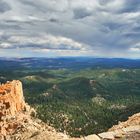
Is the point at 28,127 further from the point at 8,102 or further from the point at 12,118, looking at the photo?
the point at 8,102

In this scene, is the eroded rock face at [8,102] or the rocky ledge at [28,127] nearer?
the rocky ledge at [28,127]

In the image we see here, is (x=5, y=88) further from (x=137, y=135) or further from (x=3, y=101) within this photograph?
(x=137, y=135)

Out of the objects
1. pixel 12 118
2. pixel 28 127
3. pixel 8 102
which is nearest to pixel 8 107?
pixel 8 102

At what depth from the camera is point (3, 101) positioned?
169750 mm

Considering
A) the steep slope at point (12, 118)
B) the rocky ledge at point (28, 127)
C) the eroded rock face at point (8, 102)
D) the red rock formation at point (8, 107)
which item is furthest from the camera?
the eroded rock face at point (8, 102)

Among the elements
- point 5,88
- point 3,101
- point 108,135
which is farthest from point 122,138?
point 5,88

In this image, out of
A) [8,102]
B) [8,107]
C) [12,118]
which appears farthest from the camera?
[8,102]

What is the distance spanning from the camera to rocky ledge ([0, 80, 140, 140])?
3841 centimetres

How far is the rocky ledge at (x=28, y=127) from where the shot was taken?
126ft

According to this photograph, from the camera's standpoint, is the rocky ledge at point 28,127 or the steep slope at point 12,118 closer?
the rocky ledge at point 28,127

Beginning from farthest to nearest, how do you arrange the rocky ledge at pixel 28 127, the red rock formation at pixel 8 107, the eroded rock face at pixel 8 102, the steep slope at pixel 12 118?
1. the eroded rock face at pixel 8 102
2. the red rock formation at pixel 8 107
3. the steep slope at pixel 12 118
4. the rocky ledge at pixel 28 127

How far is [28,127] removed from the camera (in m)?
91.9

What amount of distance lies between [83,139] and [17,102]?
162068mm

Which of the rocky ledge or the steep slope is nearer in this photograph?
the rocky ledge
